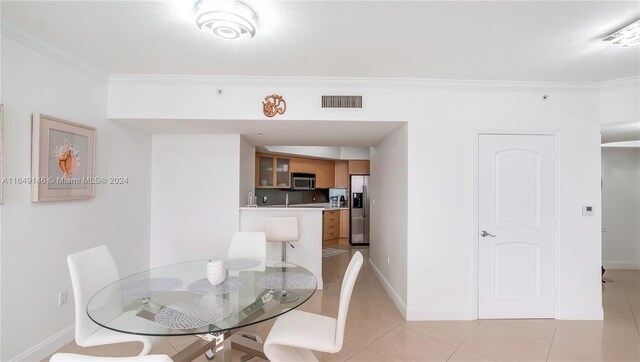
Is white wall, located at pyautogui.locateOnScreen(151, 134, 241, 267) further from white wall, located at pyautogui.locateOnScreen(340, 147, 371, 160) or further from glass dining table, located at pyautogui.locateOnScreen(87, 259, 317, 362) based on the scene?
white wall, located at pyautogui.locateOnScreen(340, 147, 371, 160)

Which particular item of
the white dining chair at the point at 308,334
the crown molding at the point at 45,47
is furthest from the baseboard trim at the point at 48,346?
the crown molding at the point at 45,47

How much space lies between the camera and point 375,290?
3.84 meters

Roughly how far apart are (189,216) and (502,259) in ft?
12.5

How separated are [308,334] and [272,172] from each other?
4452mm

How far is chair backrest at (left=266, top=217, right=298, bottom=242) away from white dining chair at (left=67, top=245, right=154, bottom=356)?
1712mm

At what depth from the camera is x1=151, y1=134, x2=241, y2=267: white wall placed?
374 centimetres

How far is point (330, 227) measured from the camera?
690 cm

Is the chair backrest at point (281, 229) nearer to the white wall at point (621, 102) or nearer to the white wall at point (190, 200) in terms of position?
the white wall at point (190, 200)

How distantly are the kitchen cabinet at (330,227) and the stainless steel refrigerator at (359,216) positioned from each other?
1.18 ft

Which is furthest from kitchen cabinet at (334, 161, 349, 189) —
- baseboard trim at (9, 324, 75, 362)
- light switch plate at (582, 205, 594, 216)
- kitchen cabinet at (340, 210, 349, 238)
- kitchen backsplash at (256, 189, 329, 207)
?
baseboard trim at (9, 324, 75, 362)

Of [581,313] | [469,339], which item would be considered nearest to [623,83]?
[581,313]

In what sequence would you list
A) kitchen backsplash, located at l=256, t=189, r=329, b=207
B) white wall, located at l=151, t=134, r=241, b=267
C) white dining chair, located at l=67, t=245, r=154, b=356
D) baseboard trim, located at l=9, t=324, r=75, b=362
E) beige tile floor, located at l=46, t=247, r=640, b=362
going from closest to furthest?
1. white dining chair, located at l=67, t=245, r=154, b=356
2. baseboard trim, located at l=9, t=324, r=75, b=362
3. beige tile floor, located at l=46, t=247, r=640, b=362
4. white wall, located at l=151, t=134, r=241, b=267
5. kitchen backsplash, located at l=256, t=189, r=329, b=207

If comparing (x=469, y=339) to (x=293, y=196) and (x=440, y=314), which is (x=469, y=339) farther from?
(x=293, y=196)

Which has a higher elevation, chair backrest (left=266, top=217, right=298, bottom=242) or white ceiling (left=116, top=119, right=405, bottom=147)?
white ceiling (left=116, top=119, right=405, bottom=147)
